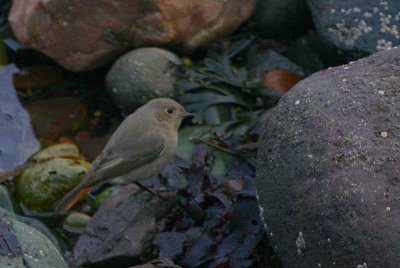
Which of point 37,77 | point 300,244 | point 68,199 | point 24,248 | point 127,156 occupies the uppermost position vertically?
point 24,248

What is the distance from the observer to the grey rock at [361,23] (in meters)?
7.10

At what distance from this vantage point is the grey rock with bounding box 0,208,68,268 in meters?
4.39

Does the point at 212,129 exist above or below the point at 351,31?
below

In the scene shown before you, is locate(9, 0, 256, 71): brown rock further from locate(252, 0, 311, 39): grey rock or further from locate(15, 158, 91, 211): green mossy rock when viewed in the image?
locate(15, 158, 91, 211): green mossy rock

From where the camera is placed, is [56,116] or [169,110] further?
[56,116]

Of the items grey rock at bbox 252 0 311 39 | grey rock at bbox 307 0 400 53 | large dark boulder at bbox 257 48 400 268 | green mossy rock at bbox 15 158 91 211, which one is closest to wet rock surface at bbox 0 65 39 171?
green mossy rock at bbox 15 158 91 211

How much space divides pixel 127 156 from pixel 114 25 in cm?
143

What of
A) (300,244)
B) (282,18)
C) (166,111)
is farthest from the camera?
(282,18)

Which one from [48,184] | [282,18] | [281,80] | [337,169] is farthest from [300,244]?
[282,18]

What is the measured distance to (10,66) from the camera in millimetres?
8156

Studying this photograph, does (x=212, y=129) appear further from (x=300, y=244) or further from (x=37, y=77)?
(x=300, y=244)

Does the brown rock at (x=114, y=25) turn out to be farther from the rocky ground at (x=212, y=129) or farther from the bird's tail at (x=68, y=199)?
the bird's tail at (x=68, y=199)

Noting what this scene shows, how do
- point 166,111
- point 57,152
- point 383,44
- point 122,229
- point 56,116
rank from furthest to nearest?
point 56,116
point 57,152
point 383,44
point 166,111
point 122,229

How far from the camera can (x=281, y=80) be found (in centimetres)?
757
